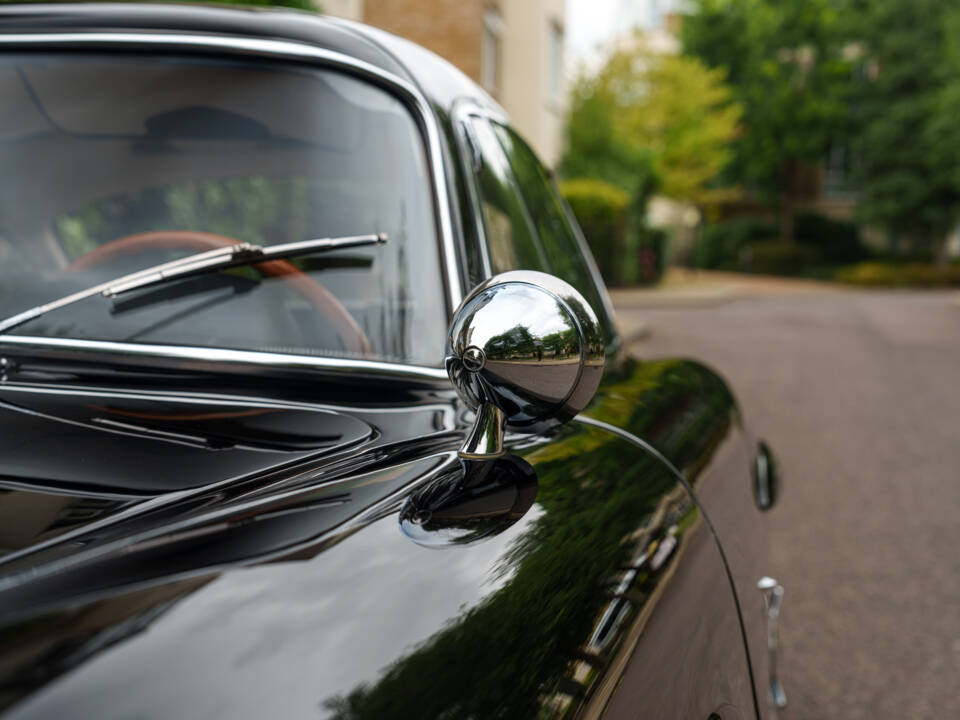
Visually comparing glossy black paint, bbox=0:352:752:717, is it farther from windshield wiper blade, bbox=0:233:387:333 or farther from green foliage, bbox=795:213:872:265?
green foliage, bbox=795:213:872:265

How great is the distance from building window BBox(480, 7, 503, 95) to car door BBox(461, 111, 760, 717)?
15200 millimetres

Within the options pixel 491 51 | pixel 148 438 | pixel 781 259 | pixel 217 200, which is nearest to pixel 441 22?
pixel 491 51

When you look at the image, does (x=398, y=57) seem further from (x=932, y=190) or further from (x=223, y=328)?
(x=932, y=190)

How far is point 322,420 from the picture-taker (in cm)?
120

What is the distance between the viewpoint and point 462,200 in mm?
1436

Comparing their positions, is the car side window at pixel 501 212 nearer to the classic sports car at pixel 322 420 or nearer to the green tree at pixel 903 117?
the classic sports car at pixel 322 420

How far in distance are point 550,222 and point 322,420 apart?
0.96 meters

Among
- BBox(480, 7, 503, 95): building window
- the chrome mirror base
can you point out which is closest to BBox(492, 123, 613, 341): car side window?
the chrome mirror base

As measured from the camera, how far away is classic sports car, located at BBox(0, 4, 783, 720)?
71 centimetres

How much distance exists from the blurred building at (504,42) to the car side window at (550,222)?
1145 centimetres

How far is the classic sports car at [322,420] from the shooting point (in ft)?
2.31

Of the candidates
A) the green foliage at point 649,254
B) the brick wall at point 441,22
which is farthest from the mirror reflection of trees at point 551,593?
the green foliage at point 649,254

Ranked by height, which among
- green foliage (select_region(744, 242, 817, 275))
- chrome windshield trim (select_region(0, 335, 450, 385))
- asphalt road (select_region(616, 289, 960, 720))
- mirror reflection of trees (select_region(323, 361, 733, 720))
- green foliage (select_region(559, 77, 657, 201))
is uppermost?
green foliage (select_region(559, 77, 657, 201))

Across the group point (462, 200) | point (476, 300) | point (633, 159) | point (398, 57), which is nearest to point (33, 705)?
point (476, 300)
